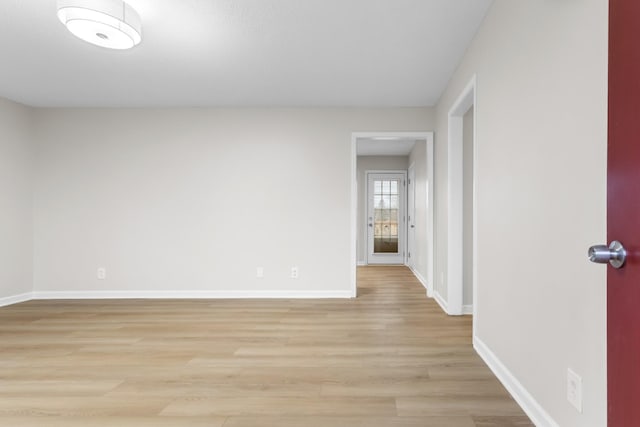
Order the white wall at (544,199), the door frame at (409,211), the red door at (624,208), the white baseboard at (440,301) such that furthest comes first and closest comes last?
1. the door frame at (409,211)
2. the white baseboard at (440,301)
3. the white wall at (544,199)
4. the red door at (624,208)

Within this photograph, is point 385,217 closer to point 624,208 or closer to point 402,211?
point 402,211

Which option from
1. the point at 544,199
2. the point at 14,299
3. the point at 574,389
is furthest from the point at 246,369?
the point at 14,299

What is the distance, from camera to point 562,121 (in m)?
1.61

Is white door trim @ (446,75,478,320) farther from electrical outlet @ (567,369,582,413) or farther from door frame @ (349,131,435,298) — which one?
electrical outlet @ (567,369,582,413)

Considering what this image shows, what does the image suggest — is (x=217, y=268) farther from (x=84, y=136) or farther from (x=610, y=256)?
(x=610, y=256)

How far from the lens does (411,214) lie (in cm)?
764

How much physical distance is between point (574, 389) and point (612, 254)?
3.08ft

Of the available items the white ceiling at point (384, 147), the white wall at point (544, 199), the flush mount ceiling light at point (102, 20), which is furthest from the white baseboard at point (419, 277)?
the flush mount ceiling light at point (102, 20)

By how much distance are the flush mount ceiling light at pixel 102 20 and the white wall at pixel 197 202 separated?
2229 millimetres

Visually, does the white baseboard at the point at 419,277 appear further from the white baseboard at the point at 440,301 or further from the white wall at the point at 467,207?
the white wall at the point at 467,207

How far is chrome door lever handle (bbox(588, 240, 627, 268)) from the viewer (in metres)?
0.86

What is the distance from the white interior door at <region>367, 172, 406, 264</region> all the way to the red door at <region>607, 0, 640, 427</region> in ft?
24.3

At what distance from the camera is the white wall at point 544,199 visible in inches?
54.5

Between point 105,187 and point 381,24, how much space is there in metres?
3.92
